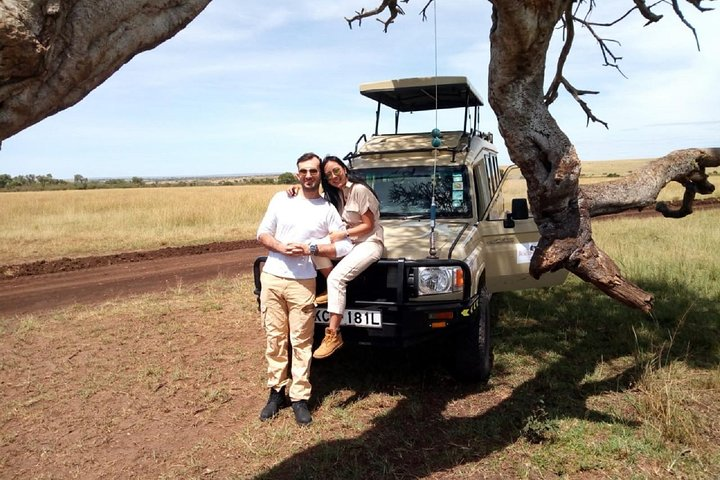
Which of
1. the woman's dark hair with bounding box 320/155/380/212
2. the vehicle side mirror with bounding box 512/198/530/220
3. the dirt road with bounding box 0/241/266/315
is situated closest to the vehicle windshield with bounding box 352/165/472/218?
the vehicle side mirror with bounding box 512/198/530/220

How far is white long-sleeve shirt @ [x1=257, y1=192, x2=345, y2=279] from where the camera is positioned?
452 cm

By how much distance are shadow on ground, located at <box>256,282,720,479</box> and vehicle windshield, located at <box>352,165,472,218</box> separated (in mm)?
1490

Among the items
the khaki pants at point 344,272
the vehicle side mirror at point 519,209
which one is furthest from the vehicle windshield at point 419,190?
the khaki pants at point 344,272

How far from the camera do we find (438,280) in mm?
4570

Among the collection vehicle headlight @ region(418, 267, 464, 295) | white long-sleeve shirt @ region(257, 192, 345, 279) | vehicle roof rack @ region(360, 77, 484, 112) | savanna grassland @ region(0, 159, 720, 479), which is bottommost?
savanna grassland @ region(0, 159, 720, 479)

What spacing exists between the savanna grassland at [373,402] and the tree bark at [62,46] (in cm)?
275

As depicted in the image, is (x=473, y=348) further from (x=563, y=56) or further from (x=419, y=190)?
(x=563, y=56)

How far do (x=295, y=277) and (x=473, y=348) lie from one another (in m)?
1.64

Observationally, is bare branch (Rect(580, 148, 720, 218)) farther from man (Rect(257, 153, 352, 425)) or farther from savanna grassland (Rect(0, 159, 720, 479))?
man (Rect(257, 153, 352, 425))

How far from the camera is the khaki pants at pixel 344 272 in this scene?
445cm

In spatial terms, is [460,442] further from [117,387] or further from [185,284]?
[185,284]

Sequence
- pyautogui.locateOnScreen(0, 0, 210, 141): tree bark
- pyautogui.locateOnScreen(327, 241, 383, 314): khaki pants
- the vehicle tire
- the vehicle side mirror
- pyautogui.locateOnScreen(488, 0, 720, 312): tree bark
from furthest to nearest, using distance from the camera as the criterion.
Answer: the vehicle side mirror < the vehicle tire < pyautogui.locateOnScreen(327, 241, 383, 314): khaki pants < pyautogui.locateOnScreen(488, 0, 720, 312): tree bark < pyautogui.locateOnScreen(0, 0, 210, 141): tree bark

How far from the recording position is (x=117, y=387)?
17.1 feet

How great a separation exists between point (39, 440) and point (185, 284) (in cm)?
572
